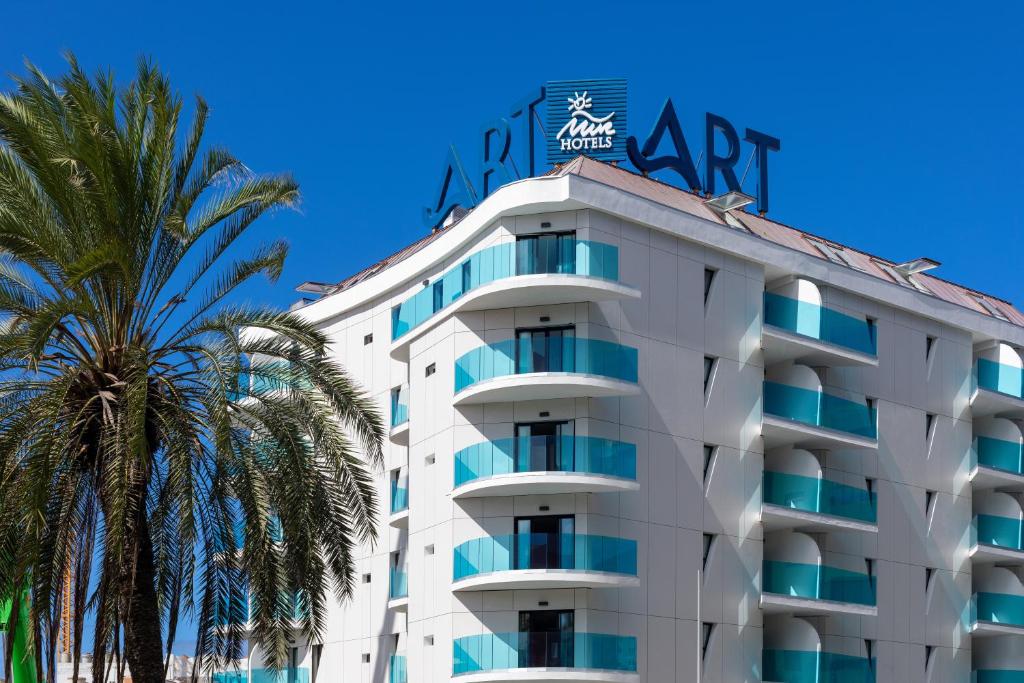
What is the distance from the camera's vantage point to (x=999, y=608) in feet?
188

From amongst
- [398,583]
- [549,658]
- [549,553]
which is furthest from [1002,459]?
[398,583]

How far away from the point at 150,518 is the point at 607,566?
1678cm

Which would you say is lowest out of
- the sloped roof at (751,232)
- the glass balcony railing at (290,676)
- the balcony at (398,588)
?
the glass balcony railing at (290,676)

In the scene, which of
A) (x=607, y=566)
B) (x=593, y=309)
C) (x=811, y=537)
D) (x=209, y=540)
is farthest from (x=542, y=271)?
(x=209, y=540)

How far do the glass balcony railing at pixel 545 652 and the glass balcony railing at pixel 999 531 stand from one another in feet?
62.3

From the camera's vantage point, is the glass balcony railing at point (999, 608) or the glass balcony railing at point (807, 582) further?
the glass balcony railing at point (999, 608)

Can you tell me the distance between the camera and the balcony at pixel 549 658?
143 ft

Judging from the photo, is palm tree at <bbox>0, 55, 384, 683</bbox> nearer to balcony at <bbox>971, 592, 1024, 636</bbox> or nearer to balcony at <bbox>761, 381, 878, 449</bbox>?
balcony at <bbox>761, 381, 878, 449</bbox>

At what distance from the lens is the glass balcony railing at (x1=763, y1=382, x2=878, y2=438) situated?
2010 inches

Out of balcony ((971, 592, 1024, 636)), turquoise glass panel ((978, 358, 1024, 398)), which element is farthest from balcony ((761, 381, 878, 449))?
turquoise glass panel ((978, 358, 1024, 398))

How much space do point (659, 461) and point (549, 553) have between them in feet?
16.8

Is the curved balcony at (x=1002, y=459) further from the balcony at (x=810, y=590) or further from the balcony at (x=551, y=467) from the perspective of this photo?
the balcony at (x=551, y=467)

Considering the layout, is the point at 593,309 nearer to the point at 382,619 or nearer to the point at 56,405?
the point at 382,619

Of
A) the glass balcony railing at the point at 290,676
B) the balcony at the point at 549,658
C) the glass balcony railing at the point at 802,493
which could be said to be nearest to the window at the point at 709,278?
the glass balcony railing at the point at 802,493
